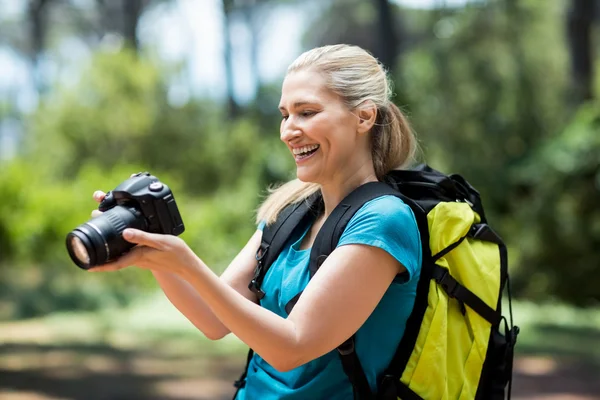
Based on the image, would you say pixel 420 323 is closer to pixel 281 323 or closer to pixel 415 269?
pixel 415 269

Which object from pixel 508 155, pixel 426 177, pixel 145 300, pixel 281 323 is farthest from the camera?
pixel 508 155

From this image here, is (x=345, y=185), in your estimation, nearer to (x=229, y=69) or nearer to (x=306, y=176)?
(x=306, y=176)

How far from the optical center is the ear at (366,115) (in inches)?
71.6

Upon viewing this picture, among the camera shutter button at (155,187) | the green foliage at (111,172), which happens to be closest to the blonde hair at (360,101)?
the camera shutter button at (155,187)

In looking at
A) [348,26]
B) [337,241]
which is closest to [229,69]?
[348,26]

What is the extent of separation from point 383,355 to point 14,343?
637 cm

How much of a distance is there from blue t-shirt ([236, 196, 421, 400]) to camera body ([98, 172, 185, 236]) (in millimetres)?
342

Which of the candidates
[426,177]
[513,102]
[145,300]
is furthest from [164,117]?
[426,177]

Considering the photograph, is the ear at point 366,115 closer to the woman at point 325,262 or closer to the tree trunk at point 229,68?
the woman at point 325,262

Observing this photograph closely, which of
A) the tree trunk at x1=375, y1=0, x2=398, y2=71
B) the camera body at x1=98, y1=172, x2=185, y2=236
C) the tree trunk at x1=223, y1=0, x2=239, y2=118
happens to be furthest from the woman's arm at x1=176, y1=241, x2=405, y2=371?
the tree trunk at x1=223, y1=0, x2=239, y2=118

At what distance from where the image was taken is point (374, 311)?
1731 millimetres

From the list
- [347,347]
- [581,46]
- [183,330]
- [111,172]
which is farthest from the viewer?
[111,172]

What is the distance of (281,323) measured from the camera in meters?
1.54

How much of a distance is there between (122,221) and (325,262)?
0.40 m
